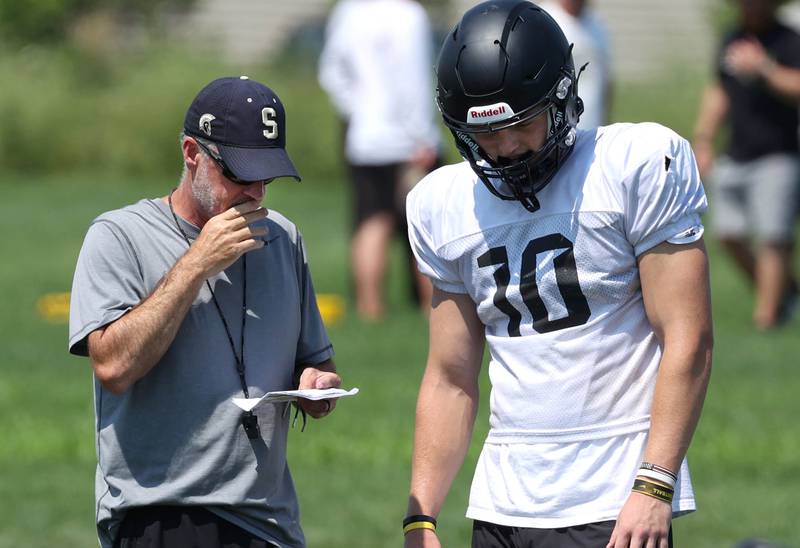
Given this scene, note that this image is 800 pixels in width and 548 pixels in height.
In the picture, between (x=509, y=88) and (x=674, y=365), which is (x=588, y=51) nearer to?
(x=509, y=88)

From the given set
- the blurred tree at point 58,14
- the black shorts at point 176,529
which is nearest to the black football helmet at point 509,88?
the black shorts at point 176,529

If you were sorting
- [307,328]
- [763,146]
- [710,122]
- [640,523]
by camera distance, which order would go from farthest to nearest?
[710,122], [763,146], [307,328], [640,523]

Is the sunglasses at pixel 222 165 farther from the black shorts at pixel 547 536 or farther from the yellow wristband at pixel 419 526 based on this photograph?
the black shorts at pixel 547 536

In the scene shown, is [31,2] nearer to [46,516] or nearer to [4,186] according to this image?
[4,186]

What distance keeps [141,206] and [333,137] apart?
2008 cm

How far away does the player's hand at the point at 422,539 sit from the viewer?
407 cm

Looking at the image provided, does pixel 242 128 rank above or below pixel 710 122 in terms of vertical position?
above

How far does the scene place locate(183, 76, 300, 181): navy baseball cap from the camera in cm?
402

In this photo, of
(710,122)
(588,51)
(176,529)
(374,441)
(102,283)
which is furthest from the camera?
(710,122)

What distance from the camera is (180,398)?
409 cm

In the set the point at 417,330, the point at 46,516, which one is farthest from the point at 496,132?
the point at 417,330

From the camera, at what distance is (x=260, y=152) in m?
4.05

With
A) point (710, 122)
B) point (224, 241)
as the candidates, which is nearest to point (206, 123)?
point (224, 241)

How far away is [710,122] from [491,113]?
26.0ft
